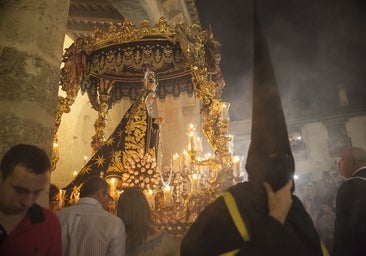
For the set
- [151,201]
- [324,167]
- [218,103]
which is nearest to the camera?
[151,201]

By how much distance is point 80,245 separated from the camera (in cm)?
245

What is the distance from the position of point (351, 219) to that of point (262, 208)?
2.28m

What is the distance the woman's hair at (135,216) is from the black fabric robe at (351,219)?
6.95 feet

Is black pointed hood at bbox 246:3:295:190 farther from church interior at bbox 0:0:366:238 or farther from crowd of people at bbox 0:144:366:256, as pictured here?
church interior at bbox 0:0:366:238

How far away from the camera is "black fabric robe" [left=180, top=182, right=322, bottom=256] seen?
144 cm

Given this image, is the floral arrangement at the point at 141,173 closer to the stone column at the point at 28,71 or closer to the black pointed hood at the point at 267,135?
the stone column at the point at 28,71

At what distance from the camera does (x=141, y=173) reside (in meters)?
5.61

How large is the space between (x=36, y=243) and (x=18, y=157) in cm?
55

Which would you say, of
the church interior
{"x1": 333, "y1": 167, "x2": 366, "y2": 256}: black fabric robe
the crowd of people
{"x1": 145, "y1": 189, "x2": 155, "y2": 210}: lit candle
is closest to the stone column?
the church interior

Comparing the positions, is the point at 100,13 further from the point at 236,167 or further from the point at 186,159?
the point at 236,167

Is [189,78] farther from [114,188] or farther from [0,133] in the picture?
[0,133]

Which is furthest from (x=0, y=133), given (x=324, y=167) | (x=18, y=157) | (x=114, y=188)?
(x=324, y=167)

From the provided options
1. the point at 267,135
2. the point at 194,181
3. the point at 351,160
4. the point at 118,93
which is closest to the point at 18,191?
the point at 267,135

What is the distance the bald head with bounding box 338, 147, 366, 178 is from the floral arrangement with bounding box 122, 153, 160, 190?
3.24 metres
